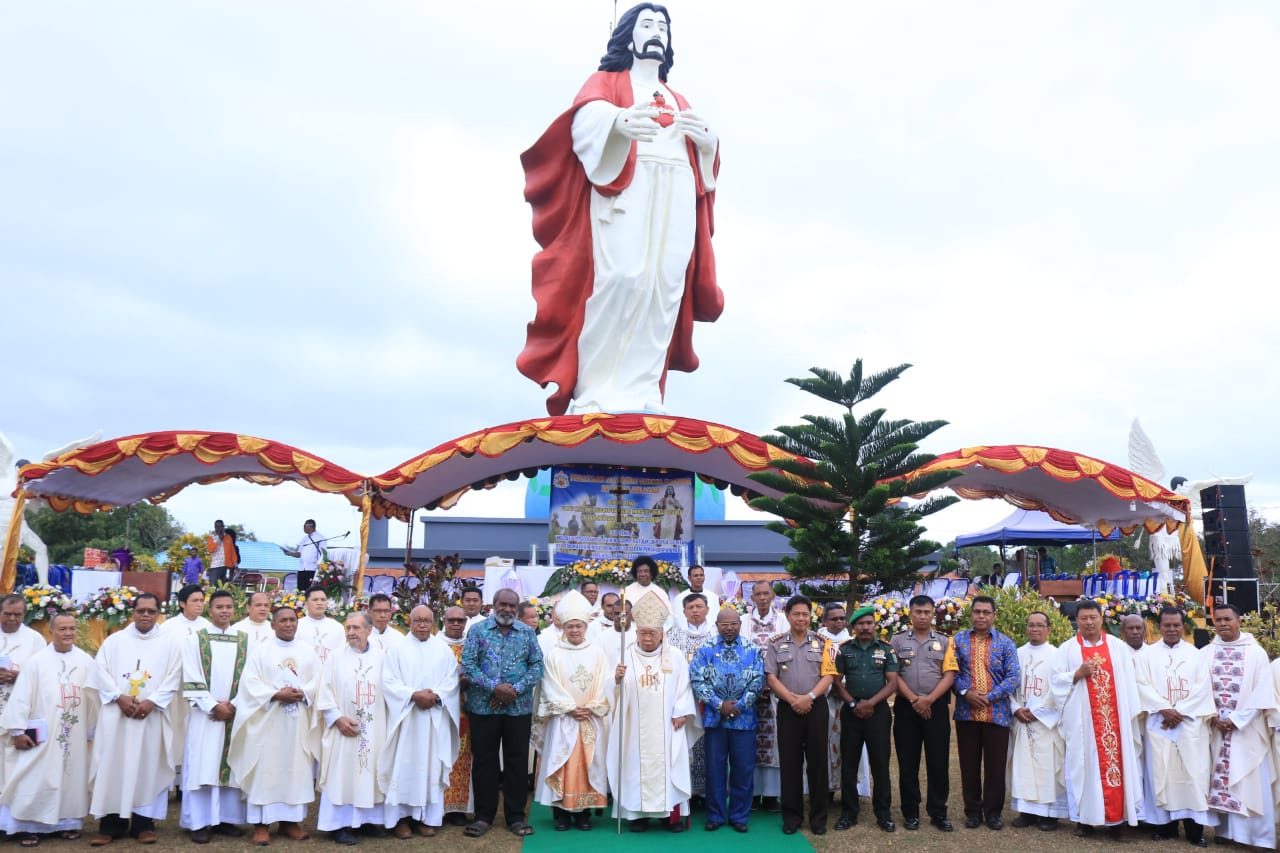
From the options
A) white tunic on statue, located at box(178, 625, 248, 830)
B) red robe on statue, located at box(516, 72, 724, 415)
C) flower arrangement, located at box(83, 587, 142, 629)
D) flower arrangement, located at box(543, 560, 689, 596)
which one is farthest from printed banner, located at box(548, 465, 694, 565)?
white tunic on statue, located at box(178, 625, 248, 830)

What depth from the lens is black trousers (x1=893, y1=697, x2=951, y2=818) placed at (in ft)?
21.6

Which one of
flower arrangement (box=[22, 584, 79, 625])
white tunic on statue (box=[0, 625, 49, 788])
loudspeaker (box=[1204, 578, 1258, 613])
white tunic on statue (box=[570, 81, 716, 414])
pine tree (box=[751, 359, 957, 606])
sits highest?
white tunic on statue (box=[570, 81, 716, 414])

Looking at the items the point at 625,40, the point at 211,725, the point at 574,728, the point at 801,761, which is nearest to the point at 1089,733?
the point at 801,761

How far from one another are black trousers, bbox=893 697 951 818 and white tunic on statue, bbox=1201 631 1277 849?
1.61 meters

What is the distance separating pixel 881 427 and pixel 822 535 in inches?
50.6

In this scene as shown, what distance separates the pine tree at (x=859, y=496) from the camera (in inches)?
397

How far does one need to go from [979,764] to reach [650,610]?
323cm

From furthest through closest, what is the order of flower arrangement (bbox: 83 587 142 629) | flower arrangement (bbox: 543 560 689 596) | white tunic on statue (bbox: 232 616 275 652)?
flower arrangement (bbox: 543 560 689 596), flower arrangement (bbox: 83 587 142 629), white tunic on statue (bbox: 232 616 275 652)

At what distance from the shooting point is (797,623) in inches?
260

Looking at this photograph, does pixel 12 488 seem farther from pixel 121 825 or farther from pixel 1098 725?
pixel 1098 725

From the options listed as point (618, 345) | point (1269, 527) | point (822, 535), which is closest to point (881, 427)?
point (822, 535)

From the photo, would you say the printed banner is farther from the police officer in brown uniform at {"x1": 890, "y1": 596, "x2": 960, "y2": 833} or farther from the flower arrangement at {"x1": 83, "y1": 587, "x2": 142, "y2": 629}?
the police officer in brown uniform at {"x1": 890, "y1": 596, "x2": 960, "y2": 833}

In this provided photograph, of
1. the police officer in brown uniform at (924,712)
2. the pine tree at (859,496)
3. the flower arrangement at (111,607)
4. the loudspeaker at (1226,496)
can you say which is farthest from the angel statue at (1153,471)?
the flower arrangement at (111,607)

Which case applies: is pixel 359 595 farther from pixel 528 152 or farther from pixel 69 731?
pixel 528 152
